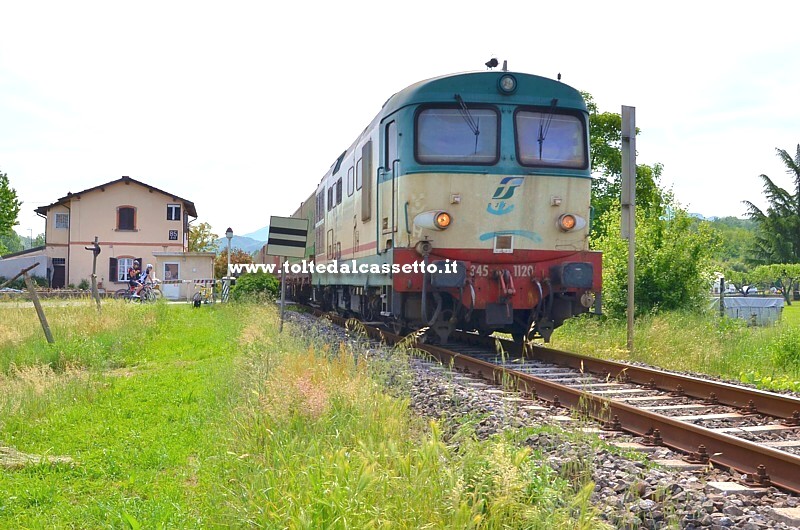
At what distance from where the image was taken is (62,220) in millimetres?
44406

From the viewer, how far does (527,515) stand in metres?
3.32

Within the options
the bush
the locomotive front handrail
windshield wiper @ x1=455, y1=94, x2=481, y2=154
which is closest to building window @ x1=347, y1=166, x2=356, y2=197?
the locomotive front handrail

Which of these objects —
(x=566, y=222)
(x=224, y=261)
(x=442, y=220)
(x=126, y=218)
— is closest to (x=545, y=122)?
(x=566, y=222)

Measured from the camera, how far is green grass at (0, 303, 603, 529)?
3.49 metres

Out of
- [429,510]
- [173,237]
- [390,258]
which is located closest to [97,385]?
[390,258]

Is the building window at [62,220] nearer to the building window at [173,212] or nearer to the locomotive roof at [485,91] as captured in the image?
the building window at [173,212]

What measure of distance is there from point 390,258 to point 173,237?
1472 inches

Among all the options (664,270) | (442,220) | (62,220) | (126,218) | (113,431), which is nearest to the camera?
(113,431)

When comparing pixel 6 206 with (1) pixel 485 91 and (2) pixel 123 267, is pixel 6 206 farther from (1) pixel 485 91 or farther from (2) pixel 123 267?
(1) pixel 485 91

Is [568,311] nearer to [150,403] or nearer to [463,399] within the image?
[463,399]

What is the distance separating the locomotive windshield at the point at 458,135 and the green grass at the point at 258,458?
2.92 m

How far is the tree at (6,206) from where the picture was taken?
56000 millimetres

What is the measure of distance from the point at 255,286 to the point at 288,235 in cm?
1329

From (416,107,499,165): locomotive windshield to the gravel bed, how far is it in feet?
13.8
